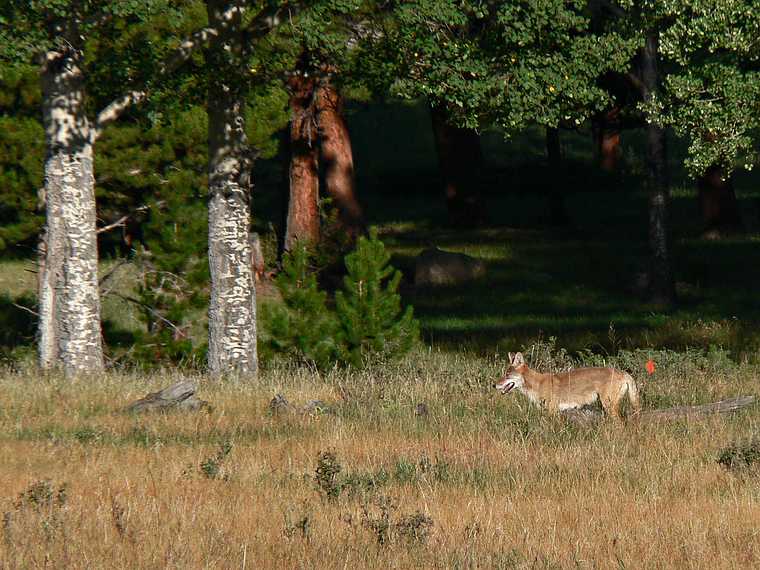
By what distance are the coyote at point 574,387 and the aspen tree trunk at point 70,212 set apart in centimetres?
582

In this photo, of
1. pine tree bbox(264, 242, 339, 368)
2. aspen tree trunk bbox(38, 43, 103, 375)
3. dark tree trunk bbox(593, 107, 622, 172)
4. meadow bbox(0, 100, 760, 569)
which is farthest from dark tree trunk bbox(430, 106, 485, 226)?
aspen tree trunk bbox(38, 43, 103, 375)

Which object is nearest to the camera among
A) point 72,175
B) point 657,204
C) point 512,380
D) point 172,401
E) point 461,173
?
point 172,401

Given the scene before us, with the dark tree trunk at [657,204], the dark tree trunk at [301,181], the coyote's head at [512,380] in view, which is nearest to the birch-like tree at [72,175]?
the coyote's head at [512,380]

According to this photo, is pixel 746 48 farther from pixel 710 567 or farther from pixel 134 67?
pixel 710 567

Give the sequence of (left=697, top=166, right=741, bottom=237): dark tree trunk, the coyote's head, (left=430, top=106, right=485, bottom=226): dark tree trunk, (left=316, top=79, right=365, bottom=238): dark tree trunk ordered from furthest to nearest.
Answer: (left=430, top=106, right=485, bottom=226): dark tree trunk, (left=697, top=166, right=741, bottom=237): dark tree trunk, (left=316, top=79, right=365, bottom=238): dark tree trunk, the coyote's head

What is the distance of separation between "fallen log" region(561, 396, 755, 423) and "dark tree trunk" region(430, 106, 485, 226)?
26911mm

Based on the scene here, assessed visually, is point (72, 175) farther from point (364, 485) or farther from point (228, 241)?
point (364, 485)

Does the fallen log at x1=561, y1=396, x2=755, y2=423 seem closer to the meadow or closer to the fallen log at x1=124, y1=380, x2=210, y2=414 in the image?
the meadow

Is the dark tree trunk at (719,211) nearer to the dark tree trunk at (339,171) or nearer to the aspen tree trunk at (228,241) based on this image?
the dark tree trunk at (339,171)

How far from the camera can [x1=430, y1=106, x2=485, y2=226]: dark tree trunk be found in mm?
38656

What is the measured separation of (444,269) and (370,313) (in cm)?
1406

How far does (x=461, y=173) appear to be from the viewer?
38.9 meters

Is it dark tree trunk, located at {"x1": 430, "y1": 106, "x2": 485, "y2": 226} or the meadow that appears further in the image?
dark tree trunk, located at {"x1": 430, "y1": 106, "x2": 485, "y2": 226}

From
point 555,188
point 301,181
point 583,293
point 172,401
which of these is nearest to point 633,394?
point 172,401
